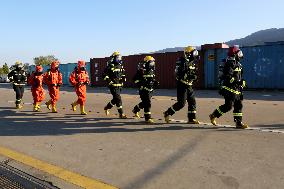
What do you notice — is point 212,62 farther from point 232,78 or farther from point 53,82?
point 232,78

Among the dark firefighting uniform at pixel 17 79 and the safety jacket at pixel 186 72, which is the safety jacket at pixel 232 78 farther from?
the dark firefighting uniform at pixel 17 79

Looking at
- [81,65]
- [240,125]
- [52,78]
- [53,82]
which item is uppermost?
[81,65]

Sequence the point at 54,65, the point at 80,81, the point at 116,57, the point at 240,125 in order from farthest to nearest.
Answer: the point at 54,65 < the point at 80,81 < the point at 116,57 < the point at 240,125

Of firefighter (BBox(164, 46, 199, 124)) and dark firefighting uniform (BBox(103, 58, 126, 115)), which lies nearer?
firefighter (BBox(164, 46, 199, 124))

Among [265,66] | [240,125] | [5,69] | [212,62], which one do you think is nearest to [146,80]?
[240,125]

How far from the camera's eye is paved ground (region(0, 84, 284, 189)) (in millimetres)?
4617

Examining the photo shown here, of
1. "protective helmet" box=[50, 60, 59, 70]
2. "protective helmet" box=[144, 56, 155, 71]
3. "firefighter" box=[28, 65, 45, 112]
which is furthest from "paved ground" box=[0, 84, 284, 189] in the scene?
"firefighter" box=[28, 65, 45, 112]

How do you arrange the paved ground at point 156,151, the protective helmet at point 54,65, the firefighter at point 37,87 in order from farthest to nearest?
the firefighter at point 37,87 < the protective helmet at point 54,65 < the paved ground at point 156,151

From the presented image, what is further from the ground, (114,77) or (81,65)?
(81,65)

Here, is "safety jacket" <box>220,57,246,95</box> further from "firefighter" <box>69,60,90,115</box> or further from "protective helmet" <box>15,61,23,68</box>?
"protective helmet" <box>15,61,23,68</box>

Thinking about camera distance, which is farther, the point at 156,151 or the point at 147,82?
the point at 147,82

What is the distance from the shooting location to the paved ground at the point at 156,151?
15.1 ft

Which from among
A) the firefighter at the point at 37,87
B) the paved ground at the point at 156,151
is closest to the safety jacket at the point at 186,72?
the paved ground at the point at 156,151

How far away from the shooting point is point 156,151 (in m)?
6.10
